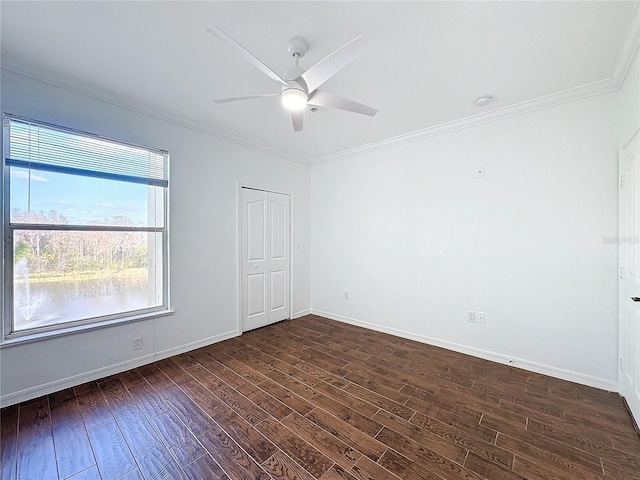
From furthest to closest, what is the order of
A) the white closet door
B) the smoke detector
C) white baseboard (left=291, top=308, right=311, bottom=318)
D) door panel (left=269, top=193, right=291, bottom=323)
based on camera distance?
white baseboard (left=291, top=308, right=311, bottom=318) < door panel (left=269, top=193, right=291, bottom=323) < the white closet door < the smoke detector

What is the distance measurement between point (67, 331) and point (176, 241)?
4.06ft

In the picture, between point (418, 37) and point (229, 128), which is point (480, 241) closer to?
point (418, 37)

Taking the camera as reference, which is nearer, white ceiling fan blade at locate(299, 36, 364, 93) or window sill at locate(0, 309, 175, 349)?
white ceiling fan blade at locate(299, 36, 364, 93)

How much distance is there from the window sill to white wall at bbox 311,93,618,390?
281cm

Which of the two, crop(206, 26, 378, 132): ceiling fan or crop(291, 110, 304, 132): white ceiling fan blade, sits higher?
crop(206, 26, 378, 132): ceiling fan

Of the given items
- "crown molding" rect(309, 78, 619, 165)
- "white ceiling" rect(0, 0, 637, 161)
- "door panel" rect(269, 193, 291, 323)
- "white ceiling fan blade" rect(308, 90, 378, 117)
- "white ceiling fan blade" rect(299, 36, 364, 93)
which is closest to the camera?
"white ceiling fan blade" rect(299, 36, 364, 93)

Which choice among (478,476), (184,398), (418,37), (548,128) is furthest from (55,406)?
(548,128)

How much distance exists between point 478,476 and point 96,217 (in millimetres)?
3637

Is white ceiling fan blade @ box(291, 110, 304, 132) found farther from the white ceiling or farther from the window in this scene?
the window

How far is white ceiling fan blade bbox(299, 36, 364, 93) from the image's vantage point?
1519mm

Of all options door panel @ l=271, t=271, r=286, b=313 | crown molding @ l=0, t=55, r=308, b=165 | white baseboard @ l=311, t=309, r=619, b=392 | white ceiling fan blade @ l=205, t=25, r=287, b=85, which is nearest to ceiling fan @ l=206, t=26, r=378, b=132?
white ceiling fan blade @ l=205, t=25, r=287, b=85

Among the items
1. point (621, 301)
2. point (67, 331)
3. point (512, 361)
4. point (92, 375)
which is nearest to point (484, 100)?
point (621, 301)

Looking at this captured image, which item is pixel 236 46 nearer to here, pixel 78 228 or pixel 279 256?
pixel 78 228

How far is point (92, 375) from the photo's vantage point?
2.54 metres
